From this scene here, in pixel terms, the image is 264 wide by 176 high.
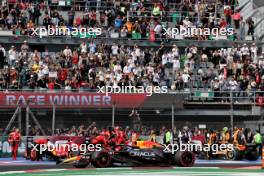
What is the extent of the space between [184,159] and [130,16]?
1685 cm

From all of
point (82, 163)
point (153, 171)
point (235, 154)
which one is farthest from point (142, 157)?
point (235, 154)

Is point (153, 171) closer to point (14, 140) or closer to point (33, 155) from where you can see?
point (33, 155)

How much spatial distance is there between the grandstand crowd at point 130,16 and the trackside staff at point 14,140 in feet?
30.8

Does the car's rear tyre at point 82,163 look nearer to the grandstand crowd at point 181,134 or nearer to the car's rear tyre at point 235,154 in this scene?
the grandstand crowd at point 181,134

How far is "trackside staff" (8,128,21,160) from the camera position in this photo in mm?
28933

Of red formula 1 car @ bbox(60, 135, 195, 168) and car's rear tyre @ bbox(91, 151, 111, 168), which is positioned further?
red formula 1 car @ bbox(60, 135, 195, 168)

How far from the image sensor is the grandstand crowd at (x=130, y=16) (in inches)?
1497

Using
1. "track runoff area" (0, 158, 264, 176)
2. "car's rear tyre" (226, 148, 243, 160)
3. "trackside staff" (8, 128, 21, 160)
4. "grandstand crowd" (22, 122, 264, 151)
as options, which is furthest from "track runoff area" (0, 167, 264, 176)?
"trackside staff" (8, 128, 21, 160)

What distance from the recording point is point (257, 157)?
→ 2983cm

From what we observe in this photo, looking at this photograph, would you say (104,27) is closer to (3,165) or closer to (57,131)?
(57,131)

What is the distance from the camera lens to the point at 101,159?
2333 centimetres

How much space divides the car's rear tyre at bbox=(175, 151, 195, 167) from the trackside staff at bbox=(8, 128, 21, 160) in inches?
302

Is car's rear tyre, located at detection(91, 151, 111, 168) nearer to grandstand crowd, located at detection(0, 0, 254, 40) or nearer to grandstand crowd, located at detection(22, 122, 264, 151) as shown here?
grandstand crowd, located at detection(22, 122, 264, 151)

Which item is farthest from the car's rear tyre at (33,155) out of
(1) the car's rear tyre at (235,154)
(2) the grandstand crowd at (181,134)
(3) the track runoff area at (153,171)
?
(1) the car's rear tyre at (235,154)
